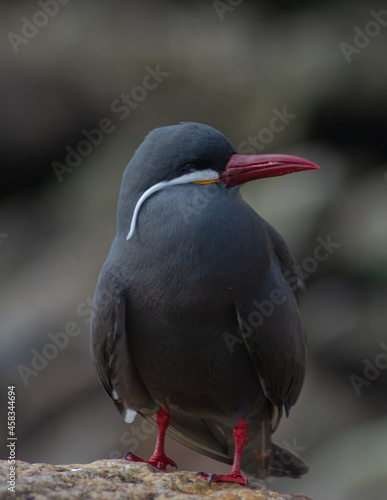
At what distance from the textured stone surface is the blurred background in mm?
4440

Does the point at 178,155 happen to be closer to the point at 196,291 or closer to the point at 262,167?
the point at 262,167

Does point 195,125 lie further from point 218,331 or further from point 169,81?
point 169,81

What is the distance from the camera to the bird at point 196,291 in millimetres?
4090

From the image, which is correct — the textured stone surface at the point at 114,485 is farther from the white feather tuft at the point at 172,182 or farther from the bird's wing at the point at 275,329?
the white feather tuft at the point at 172,182

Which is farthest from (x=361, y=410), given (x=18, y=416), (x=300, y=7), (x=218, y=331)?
(x=300, y=7)

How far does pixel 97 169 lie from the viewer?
12.1 metres

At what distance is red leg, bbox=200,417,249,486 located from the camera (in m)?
4.04

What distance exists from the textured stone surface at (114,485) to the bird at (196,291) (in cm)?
18

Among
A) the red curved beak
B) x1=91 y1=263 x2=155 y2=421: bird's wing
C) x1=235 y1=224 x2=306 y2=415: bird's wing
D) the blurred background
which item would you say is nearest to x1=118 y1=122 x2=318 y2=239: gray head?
the red curved beak

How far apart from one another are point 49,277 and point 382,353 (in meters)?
5.08

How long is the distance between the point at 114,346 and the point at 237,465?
105 cm

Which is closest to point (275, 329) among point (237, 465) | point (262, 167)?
point (237, 465)

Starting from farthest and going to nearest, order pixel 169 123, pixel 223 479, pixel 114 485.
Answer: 1. pixel 169 123
2. pixel 223 479
3. pixel 114 485

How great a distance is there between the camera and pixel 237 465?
4.30 metres
